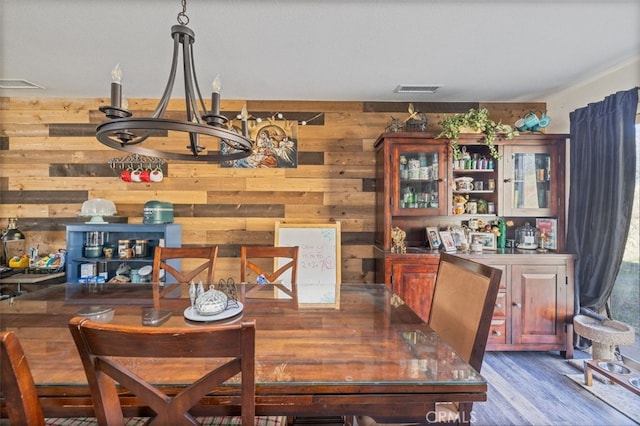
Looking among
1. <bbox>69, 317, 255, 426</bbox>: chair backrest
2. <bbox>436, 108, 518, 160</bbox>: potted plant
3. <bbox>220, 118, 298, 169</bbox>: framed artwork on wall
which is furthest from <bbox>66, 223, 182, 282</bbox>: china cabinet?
<bbox>436, 108, 518, 160</bbox>: potted plant

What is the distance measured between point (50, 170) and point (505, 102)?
4.84 m

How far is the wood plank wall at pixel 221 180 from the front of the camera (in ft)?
10.4

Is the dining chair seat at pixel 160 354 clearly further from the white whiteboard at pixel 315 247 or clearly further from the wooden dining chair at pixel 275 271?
the white whiteboard at pixel 315 247

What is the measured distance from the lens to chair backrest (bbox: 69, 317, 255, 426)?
2.24 ft

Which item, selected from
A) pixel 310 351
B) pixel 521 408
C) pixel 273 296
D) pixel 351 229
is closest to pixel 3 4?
pixel 273 296

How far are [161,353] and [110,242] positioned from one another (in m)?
2.96

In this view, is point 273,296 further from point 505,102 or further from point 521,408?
point 505,102

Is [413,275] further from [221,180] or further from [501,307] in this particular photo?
[221,180]

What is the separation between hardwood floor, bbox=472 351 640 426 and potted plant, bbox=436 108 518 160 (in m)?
1.85

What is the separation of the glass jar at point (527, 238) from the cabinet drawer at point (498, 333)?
2.65 ft

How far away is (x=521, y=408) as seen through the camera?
2.04 metres

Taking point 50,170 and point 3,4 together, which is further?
point 50,170

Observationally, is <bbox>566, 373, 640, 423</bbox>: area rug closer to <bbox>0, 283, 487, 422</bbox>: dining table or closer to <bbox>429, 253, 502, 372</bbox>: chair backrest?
<bbox>429, 253, 502, 372</bbox>: chair backrest

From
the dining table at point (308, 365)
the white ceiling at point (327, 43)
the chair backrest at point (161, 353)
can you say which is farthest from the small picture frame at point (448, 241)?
the chair backrest at point (161, 353)
